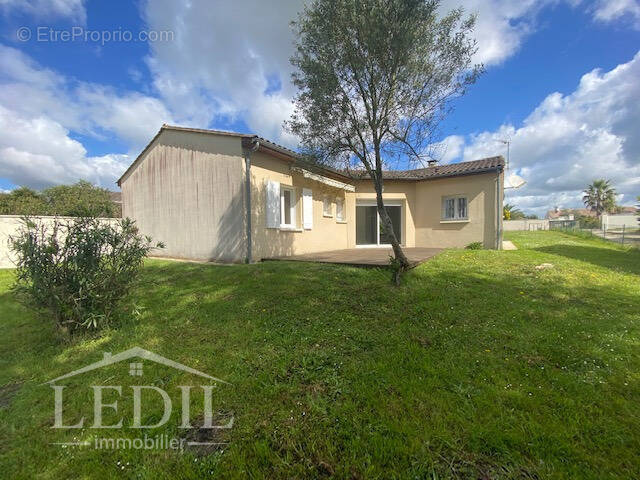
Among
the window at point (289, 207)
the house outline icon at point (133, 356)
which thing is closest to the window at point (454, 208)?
the window at point (289, 207)

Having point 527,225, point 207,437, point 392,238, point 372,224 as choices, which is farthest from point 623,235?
point 527,225

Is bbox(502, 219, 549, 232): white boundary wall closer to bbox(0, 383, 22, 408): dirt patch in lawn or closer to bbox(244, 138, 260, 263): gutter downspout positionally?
bbox(244, 138, 260, 263): gutter downspout

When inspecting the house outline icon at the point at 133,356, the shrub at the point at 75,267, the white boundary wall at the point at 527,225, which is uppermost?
the white boundary wall at the point at 527,225

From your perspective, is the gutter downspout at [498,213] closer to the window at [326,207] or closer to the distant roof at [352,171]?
the distant roof at [352,171]

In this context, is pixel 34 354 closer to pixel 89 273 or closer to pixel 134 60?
pixel 89 273

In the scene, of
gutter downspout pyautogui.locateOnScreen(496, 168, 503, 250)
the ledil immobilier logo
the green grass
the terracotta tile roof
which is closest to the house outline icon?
the ledil immobilier logo

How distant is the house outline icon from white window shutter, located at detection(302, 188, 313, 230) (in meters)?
8.89

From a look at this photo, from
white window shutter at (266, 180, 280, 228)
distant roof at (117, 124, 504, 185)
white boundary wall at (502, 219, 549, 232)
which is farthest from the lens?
white boundary wall at (502, 219, 549, 232)

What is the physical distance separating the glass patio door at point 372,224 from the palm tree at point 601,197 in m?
60.1

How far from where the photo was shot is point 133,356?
4.34 meters

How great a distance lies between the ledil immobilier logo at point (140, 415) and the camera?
2.83 m

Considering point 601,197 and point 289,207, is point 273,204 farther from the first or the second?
point 601,197

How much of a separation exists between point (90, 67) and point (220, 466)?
35.8 ft

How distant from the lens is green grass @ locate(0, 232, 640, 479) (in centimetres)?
252
